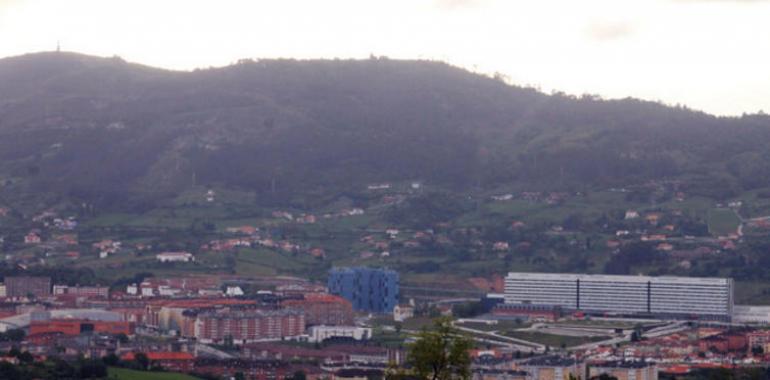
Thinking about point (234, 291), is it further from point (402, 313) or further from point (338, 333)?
point (338, 333)

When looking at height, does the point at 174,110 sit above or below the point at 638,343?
above

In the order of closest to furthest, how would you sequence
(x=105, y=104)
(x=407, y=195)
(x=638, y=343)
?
(x=638, y=343), (x=407, y=195), (x=105, y=104)

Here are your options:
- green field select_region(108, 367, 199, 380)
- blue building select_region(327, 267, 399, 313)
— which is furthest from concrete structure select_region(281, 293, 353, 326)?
green field select_region(108, 367, 199, 380)

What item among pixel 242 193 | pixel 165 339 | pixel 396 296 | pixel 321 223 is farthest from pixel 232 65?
pixel 165 339

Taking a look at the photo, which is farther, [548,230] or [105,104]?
[105,104]

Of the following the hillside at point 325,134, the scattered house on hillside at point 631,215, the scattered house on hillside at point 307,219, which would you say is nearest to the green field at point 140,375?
the scattered house on hillside at point 631,215

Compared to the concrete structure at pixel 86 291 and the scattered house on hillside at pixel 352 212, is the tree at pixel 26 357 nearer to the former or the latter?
the concrete structure at pixel 86 291

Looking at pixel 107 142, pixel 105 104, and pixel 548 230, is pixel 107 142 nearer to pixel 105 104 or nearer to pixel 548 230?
pixel 105 104

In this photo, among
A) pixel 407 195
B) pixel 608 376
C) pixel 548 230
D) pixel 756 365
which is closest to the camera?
pixel 608 376
